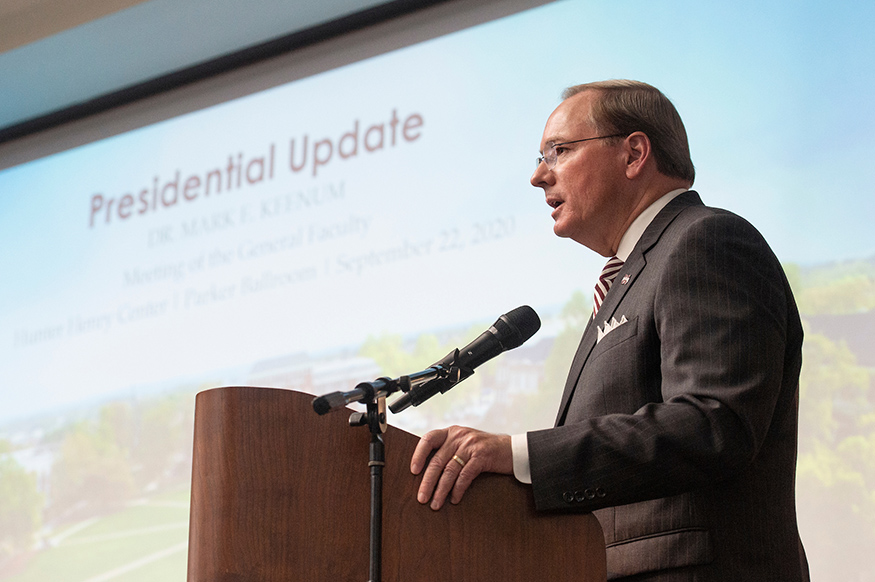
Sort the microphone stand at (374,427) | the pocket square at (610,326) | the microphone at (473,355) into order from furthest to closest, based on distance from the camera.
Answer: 1. the pocket square at (610,326)
2. the microphone at (473,355)
3. the microphone stand at (374,427)

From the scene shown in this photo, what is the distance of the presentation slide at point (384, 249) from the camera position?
115 inches

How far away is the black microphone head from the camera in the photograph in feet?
5.56

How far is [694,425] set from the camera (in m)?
1.40

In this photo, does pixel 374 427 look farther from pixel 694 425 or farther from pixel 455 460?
pixel 694 425

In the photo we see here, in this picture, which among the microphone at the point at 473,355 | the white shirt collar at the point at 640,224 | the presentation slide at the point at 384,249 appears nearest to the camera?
the microphone at the point at 473,355

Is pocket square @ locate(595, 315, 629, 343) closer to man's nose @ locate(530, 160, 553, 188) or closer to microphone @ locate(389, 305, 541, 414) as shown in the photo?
microphone @ locate(389, 305, 541, 414)

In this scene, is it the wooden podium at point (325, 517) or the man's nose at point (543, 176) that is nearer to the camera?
the wooden podium at point (325, 517)

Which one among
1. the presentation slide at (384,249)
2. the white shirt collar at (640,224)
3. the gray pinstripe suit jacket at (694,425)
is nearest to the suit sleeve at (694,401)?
the gray pinstripe suit jacket at (694,425)

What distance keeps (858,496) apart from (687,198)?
129 cm

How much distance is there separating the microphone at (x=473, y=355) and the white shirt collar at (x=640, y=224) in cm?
31

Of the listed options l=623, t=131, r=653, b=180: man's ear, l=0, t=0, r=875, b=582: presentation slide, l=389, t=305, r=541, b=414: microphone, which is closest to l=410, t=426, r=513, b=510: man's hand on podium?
l=389, t=305, r=541, b=414: microphone

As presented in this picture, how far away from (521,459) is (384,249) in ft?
8.50

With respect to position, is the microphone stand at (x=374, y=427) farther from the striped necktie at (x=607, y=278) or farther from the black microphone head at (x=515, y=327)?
the striped necktie at (x=607, y=278)

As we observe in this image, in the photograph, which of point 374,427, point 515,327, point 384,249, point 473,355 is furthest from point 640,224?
point 384,249
